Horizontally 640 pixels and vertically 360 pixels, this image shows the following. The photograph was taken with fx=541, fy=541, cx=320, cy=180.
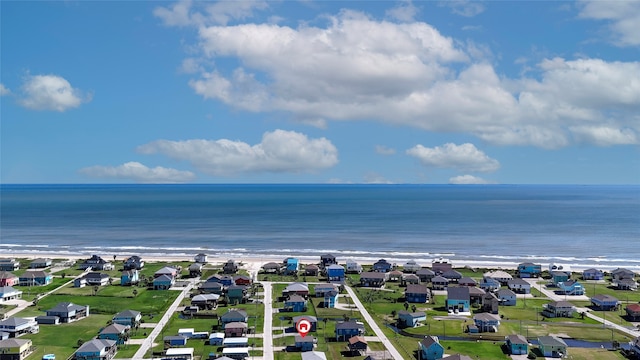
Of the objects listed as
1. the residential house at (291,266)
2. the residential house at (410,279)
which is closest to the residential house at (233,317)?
the residential house at (291,266)

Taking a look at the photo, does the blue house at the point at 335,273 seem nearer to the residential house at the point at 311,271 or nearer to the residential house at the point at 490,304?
the residential house at the point at 311,271

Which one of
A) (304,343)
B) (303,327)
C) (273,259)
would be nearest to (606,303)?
(303,327)

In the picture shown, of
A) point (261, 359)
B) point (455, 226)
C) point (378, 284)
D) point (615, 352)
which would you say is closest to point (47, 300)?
point (261, 359)

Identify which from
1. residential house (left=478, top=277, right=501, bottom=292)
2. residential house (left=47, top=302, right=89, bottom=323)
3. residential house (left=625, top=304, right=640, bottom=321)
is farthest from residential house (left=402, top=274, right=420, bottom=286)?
residential house (left=47, top=302, right=89, bottom=323)

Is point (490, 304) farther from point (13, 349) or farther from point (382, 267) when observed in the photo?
point (13, 349)

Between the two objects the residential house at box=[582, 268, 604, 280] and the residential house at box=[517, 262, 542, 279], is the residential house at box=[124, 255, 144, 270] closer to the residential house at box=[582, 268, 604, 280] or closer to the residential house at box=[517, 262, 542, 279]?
the residential house at box=[517, 262, 542, 279]

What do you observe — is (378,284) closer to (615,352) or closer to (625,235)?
(615,352)
